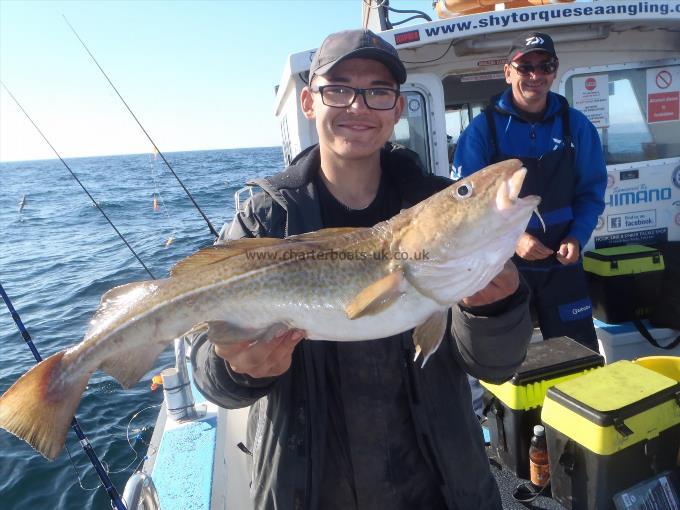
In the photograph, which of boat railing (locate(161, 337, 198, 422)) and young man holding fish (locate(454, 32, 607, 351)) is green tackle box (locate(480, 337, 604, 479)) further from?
boat railing (locate(161, 337, 198, 422))

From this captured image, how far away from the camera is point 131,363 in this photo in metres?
2.18

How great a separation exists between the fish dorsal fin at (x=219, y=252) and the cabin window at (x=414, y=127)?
4190 mm

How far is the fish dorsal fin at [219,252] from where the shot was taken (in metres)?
2.13

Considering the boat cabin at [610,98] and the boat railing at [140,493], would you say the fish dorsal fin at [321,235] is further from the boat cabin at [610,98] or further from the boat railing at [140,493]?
the boat cabin at [610,98]

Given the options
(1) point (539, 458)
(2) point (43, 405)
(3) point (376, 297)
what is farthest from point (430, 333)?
(1) point (539, 458)

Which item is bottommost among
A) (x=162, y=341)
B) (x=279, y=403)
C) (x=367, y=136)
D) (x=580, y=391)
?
(x=580, y=391)

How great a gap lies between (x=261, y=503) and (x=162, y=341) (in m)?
0.83

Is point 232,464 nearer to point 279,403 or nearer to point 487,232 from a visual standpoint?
point 279,403

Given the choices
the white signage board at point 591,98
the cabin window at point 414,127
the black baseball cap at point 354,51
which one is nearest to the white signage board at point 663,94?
the white signage board at point 591,98

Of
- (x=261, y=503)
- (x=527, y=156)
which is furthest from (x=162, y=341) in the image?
(x=527, y=156)

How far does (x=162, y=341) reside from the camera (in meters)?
2.13

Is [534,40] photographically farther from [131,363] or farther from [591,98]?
[131,363]

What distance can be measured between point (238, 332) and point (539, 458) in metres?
2.65

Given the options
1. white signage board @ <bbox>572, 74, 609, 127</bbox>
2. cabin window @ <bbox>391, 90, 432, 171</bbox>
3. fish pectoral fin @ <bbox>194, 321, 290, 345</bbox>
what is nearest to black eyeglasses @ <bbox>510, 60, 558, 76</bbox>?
cabin window @ <bbox>391, 90, 432, 171</bbox>
